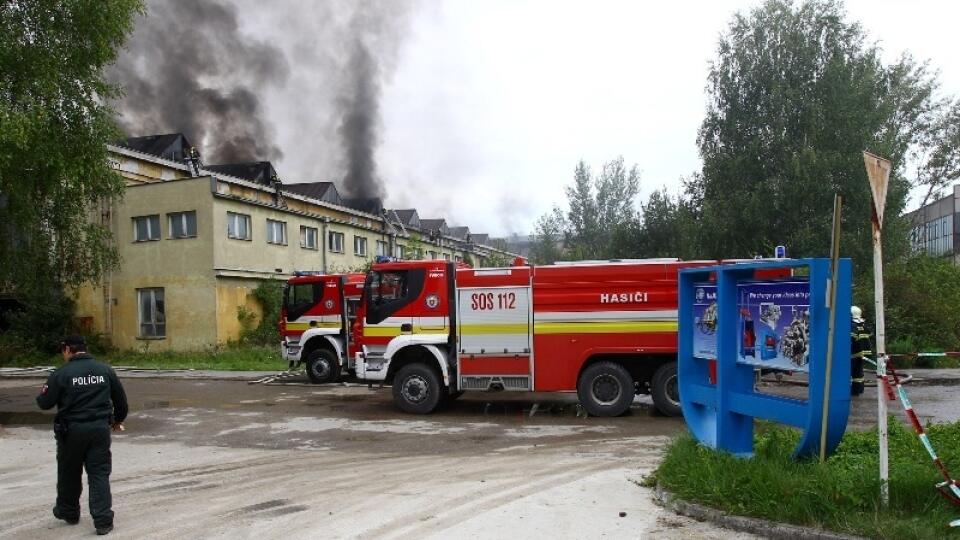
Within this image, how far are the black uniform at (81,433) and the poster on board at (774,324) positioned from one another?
575 cm

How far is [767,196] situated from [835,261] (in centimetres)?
2313

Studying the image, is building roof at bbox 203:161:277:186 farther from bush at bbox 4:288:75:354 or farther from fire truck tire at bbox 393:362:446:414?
fire truck tire at bbox 393:362:446:414

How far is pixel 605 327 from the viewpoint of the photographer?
40.7 feet

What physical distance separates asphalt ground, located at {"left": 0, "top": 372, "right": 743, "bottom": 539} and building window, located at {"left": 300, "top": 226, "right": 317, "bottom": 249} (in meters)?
19.5

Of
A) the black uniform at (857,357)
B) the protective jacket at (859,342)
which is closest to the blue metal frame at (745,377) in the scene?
the protective jacket at (859,342)

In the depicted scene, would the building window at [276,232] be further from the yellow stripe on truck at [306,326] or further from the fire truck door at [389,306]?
the fire truck door at [389,306]

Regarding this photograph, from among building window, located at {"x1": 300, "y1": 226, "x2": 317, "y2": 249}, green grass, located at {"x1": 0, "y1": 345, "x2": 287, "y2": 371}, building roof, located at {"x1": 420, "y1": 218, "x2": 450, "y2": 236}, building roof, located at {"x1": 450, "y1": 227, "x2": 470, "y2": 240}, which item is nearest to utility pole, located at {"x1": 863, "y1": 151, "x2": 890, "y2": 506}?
green grass, located at {"x1": 0, "y1": 345, "x2": 287, "y2": 371}

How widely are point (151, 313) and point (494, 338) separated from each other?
2154 centimetres

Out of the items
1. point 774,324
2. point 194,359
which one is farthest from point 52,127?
point 194,359

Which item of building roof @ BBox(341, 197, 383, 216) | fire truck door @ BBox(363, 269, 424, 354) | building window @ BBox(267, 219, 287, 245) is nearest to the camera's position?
fire truck door @ BBox(363, 269, 424, 354)

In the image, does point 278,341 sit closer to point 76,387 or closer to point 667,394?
point 667,394

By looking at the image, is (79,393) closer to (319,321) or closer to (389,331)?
(389,331)

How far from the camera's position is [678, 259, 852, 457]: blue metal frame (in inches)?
228

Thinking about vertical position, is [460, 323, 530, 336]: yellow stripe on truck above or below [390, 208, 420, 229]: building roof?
below
